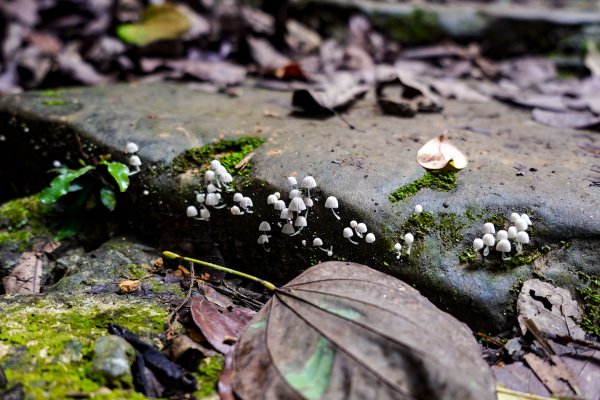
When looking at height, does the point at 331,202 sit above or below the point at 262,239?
above

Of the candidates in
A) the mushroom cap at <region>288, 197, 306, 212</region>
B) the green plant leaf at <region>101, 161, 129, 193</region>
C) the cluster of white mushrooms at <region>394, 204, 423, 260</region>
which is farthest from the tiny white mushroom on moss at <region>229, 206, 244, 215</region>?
the cluster of white mushrooms at <region>394, 204, 423, 260</region>

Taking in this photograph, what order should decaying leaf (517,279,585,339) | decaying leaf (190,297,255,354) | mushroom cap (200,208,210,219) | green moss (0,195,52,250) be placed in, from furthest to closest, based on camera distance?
green moss (0,195,52,250)
mushroom cap (200,208,210,219)
decaying leaf (517,279,585,339)
decaying leaf (190,297,255,354)

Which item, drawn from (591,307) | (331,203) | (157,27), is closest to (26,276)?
(331,203)

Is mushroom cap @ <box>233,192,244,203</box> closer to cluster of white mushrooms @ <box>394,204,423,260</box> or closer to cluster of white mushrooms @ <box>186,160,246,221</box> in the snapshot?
cluster of white mushrooms @ <box>186,160,246,221</box>

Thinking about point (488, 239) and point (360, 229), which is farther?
point (360, 229)

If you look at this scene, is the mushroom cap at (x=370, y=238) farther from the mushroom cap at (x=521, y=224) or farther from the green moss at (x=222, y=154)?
the green moss at (x=222, y=154)

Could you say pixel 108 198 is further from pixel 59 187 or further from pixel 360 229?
pixel 360 229
